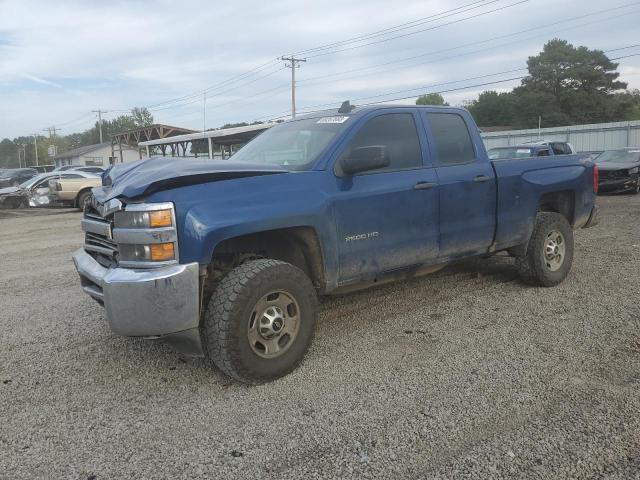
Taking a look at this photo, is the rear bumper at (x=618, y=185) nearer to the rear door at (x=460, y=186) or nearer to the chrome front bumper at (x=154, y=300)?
the rear door at (x=460, y=186)

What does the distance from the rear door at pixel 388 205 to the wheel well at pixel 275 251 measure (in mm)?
199

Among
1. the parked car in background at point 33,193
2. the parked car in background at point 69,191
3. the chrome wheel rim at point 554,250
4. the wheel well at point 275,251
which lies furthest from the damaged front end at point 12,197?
the chrome wheel rim at point 554,250

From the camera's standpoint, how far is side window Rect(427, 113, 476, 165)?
4.81 m

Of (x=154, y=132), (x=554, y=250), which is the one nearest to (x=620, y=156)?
(x=554, y=250)

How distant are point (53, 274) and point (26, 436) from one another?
4.84 m

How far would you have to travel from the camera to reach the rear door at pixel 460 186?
15.4 feet

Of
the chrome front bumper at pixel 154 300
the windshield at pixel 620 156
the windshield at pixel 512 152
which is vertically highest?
the windshield at pixel 512 152

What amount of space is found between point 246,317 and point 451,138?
269cm

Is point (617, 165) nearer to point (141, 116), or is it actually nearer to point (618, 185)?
point (618, 185)

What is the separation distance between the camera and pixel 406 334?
4492 millimetres

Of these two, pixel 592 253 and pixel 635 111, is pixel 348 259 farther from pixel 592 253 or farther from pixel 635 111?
pixel 635 111

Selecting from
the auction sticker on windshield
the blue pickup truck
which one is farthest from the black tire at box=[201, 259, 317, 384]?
the auction sticker on windshield

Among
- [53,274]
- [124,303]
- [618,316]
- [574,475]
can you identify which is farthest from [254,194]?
[53,274]

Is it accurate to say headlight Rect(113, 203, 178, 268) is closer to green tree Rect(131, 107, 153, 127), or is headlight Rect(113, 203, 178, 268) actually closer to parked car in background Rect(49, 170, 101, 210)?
parked car in background Rect(49, 170, 101, 210)
